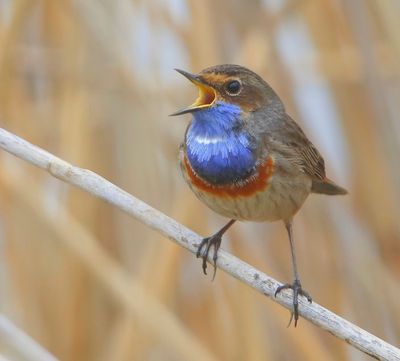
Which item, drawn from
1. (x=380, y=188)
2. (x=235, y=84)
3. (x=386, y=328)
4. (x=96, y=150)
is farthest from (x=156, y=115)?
(x=386, y=328)

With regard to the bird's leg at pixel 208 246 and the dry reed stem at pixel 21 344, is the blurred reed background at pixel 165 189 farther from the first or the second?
the dry reed stem at pixel 21 344

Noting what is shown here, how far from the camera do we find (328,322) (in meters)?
2.30

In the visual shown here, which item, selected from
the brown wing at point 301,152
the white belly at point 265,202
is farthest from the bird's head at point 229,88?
the white belly at point 265,202

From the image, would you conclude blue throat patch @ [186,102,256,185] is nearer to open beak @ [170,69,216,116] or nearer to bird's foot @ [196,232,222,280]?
open beak @ [170,69,216,116]

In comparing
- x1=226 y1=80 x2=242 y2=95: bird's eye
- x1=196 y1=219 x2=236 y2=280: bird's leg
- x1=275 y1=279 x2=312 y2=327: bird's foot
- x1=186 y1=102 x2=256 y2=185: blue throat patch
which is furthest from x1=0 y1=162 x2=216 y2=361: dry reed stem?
x1=226 y1=80 x2=242 y2=95: bird's eye

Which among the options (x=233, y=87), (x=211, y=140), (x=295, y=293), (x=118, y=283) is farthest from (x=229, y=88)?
(x=118, y=283)

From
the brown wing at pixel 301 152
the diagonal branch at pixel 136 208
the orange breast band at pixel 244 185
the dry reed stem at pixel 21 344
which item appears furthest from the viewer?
the brown wing at pixel 301 152

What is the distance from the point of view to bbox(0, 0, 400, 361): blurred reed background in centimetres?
316

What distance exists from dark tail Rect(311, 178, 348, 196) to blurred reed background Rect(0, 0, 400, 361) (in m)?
0.22

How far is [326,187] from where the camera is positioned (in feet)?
9.83

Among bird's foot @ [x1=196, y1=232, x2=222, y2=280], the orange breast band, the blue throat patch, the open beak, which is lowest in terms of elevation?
bird's foot @ [x1=196, y1=232, x2=222, y2=280]

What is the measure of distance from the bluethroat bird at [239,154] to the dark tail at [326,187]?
0.52 feet

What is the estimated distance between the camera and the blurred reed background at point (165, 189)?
3.16 metres

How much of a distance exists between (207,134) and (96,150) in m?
0.80
